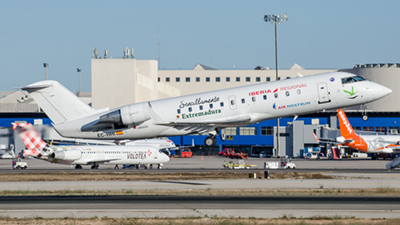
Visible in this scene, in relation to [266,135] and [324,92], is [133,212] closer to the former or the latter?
[324,92]

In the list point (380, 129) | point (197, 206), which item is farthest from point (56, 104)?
point (380, 129)

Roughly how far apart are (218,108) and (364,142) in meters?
61.6

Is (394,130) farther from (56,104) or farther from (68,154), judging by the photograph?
(56,104)

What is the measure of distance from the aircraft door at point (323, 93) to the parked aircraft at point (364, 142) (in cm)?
5662

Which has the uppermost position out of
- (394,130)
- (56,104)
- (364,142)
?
(56,104)

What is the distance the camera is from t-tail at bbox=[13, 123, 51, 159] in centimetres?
5603

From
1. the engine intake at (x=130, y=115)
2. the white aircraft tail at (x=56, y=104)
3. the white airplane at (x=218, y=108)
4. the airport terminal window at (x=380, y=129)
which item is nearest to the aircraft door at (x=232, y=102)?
the white airplane at (x=218, y=108)

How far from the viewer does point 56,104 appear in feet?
158

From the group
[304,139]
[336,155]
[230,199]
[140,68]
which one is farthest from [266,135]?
[230,199]

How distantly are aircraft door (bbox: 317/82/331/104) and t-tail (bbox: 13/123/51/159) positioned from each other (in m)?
29.8

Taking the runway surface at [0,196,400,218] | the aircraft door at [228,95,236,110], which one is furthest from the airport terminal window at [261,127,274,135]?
the runway surface at [0,196,400,218]

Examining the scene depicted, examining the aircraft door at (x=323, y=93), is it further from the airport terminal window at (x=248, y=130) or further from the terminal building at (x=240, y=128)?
the airport terminal window at (x=248, y=130)

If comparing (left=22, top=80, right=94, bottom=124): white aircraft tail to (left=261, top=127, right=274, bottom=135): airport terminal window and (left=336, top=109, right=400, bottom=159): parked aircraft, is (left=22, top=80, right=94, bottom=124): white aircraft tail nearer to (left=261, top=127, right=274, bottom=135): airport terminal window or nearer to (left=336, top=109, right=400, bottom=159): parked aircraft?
(left=336, top=109, right=400, bottom=159): parked aircraft

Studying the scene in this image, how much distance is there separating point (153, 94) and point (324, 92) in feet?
311
